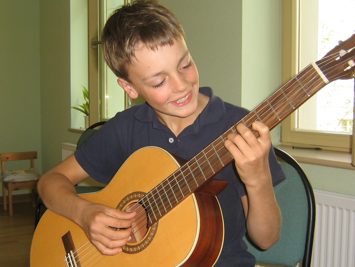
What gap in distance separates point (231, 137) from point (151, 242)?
392 mm

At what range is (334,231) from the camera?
55.4 inches

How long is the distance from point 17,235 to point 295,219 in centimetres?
302

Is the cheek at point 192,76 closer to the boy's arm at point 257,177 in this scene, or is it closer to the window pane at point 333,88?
the boy's arm at point 257,177

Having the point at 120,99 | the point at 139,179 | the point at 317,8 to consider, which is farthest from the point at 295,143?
the point at 120,99

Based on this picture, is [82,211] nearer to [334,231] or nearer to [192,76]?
[192,76]

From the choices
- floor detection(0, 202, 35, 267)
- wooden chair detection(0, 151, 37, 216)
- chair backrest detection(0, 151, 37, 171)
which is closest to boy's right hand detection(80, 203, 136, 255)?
floor detection(0, 202, 35, 267)

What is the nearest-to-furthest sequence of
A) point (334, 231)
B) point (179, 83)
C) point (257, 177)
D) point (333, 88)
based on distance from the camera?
1. point (257, 177)
2. point (179, 83)
3. point (334, 231)
4. point (333, 88)

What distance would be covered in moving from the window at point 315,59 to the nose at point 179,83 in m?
0.97

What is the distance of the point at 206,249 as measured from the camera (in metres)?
0.86

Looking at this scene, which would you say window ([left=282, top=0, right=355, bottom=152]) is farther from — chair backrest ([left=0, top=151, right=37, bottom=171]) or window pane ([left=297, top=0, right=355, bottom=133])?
chair backrest ([left=0, top=151, right=37, bottom=171])

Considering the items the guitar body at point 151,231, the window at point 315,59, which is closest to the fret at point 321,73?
the guitar body at point 151,231

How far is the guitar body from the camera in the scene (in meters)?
0.86

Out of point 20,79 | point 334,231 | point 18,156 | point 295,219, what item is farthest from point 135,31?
point 20,79

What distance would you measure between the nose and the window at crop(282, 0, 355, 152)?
966 millimetres
